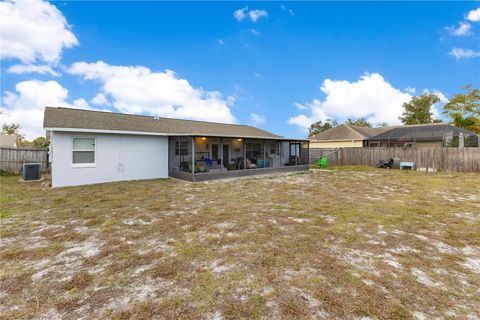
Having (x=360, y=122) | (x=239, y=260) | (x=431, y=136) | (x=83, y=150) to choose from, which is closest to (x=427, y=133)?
(x=431, y=136)

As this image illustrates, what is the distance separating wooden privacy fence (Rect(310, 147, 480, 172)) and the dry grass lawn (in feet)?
34.1

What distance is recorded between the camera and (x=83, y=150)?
9859 mm

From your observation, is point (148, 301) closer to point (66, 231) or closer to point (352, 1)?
point (66, 231)

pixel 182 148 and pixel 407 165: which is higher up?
pixel 182 148

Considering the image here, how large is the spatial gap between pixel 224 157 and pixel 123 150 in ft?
20.8

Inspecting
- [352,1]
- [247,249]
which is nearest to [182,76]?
[352,1]

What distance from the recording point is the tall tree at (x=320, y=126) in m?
46.5

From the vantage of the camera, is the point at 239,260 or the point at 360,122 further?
the point at 360,122

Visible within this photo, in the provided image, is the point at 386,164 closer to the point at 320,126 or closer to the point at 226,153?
the point at 226,153

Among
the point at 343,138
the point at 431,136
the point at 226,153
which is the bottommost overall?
the point at 226,153

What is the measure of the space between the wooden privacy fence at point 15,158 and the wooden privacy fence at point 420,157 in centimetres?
2113

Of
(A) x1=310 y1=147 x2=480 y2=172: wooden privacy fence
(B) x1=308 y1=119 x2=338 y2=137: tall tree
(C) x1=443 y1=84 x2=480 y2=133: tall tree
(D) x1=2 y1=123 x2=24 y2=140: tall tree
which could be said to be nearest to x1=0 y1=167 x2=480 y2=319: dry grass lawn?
(A) x1=310 y1=147 x2=480 y2=172: wooden privacy fence

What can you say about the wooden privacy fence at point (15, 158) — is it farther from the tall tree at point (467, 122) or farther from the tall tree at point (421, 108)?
the tall tree at point (421, 108)

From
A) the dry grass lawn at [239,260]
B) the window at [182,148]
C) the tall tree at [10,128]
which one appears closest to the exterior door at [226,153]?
the window at [182,148]
